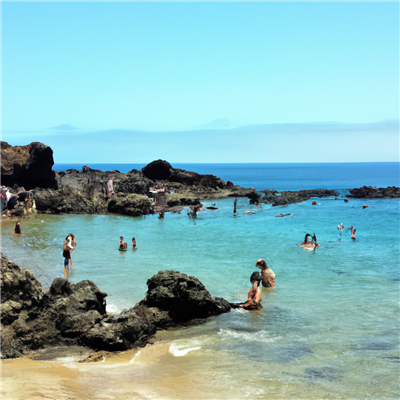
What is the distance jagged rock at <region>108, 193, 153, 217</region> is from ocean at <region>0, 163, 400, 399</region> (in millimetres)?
1702

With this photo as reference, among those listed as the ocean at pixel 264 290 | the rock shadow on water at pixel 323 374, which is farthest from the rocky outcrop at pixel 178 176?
the rock shadow on water at pixel 323 374

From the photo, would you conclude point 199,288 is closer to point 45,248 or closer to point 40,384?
point 40,384

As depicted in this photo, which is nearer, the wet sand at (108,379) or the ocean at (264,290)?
the wet sand at (108,379)

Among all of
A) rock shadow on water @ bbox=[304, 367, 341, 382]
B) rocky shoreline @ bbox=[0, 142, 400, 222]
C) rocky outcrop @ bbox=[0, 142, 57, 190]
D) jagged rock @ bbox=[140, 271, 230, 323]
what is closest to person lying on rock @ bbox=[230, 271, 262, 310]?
jagged rock @ bbox=[140, 271, 230, 323]

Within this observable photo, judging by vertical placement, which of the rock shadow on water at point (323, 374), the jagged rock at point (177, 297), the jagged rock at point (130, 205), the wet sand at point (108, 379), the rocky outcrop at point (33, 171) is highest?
the rocky outcrop at point (33, 171)

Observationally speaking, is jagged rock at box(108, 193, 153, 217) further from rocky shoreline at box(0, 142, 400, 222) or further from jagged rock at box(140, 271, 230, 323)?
jagged rock at box(140, 271, 230, 323)

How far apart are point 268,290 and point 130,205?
25.9m

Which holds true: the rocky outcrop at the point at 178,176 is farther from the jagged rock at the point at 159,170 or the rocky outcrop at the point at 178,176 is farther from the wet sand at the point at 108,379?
the wet sand at the point at 108,379

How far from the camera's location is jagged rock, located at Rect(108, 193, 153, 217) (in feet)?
125

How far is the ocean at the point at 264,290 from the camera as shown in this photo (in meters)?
7.60

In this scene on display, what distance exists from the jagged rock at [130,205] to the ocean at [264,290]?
5.58ft

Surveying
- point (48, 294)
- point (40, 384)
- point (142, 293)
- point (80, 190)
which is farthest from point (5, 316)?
point (80, 190)

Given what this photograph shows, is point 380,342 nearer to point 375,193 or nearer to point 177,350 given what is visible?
point 177,350

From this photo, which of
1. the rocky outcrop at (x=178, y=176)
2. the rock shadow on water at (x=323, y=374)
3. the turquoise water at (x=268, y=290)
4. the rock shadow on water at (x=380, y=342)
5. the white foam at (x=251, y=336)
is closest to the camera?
the rock shadow on water at (x=323, y=374)
